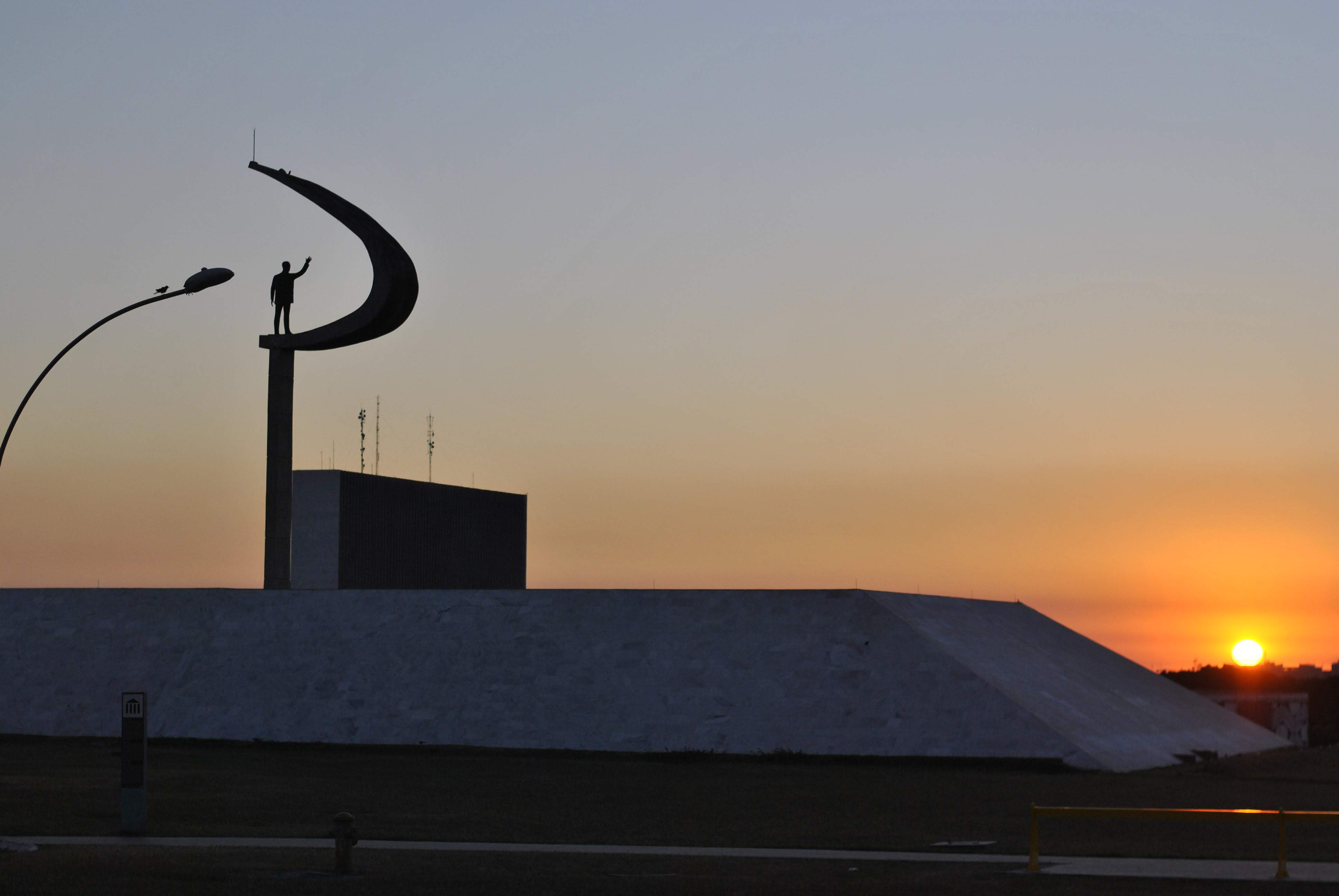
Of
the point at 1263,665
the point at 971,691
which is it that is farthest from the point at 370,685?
the point at 1263,665

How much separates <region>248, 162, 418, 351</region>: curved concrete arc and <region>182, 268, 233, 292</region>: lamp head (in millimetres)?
19857

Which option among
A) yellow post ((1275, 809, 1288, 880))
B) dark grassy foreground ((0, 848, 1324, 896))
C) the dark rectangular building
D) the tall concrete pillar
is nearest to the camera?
dark grassy foreground ((0, 848, 1324, 896))

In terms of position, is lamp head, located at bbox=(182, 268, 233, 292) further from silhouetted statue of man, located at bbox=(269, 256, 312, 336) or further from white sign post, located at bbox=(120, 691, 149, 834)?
silhouetted statue of man, located at bbox=(269, 256, 312, 336)

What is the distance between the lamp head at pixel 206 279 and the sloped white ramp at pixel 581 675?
64.8ft

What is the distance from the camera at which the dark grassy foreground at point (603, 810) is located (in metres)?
19.3

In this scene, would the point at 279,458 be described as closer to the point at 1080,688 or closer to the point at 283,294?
the point at 283,294

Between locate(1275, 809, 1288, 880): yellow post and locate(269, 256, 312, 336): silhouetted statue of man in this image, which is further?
locate(269, 256, 312, 336): silhouetted statue of man

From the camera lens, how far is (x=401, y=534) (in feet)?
199

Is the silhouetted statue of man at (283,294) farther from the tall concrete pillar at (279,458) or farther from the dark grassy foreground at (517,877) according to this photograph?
the dark grassy foreground at (517,877)

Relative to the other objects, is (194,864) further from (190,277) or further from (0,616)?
(0,616)

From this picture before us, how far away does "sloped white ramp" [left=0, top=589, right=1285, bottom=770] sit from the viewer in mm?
39188

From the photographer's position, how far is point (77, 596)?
4969 cm

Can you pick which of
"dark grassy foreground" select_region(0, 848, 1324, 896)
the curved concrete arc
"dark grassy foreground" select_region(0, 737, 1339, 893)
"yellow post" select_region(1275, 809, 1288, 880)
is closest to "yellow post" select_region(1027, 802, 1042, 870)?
"dark grassy foreground" select_region(0, 848, 1324, 896)

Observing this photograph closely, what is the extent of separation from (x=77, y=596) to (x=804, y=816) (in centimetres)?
3060
